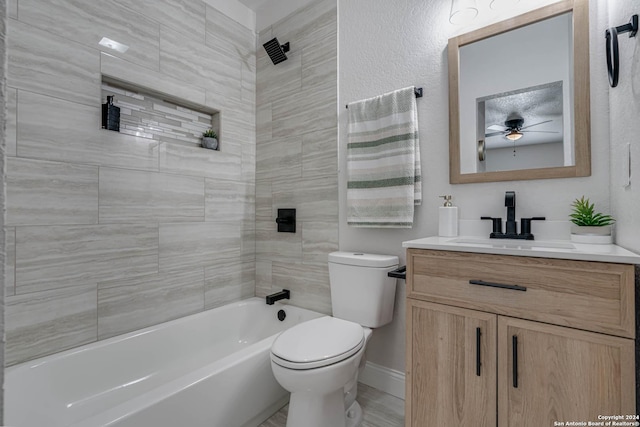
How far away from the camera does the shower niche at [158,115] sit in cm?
189

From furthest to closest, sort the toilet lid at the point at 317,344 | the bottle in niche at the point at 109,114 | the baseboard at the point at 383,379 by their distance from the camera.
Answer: the baseboard at the point at 383,379, the bottle in niche at the point at 109,114, the toilet lid at the point at 317,344

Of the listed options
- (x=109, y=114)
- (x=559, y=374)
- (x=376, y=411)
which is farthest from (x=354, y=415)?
(x=109, y=114)

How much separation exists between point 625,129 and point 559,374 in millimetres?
863

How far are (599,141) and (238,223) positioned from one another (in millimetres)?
2206

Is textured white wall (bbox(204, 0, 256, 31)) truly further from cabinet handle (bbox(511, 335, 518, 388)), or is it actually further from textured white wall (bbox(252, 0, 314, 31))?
cabinet handle (bbox(511, 335, 518, 388))

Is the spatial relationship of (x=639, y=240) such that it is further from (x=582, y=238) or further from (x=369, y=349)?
(x=369, y=349)

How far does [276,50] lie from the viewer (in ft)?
7.67

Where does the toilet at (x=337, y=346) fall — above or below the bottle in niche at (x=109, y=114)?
below

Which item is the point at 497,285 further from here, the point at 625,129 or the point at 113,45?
the point at 113,45

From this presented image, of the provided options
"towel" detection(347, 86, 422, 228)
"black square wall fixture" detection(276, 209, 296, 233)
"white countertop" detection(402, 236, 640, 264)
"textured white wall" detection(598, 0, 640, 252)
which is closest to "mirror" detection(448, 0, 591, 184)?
"textured white wall" detection(598, 0, 640, 252)

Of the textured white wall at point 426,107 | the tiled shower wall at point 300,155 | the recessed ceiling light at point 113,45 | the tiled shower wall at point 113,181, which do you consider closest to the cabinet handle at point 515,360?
the textured white wall at point 426,107

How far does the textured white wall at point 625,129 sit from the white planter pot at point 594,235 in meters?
0.03

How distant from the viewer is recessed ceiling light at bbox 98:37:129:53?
1.73m

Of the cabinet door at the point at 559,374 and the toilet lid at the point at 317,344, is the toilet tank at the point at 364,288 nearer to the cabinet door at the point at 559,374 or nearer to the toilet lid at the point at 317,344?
the toilet lid at the point at 317,344
